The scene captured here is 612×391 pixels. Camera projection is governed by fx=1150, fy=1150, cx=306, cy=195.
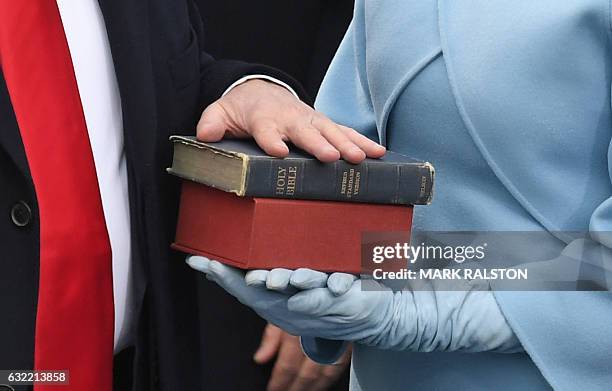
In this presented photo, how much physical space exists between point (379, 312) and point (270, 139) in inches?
11.1

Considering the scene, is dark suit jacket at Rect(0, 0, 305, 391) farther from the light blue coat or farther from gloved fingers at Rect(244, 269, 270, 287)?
the light blue coat

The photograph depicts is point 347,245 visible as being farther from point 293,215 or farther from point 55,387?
point 55,387

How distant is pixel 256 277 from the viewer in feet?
4.96

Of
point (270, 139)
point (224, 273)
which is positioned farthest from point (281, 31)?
point (224, 273)

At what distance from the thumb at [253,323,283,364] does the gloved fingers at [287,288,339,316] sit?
92 cm

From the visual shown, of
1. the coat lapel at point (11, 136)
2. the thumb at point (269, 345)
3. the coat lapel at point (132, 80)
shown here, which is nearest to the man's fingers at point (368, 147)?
the coat lapel at point (132, 80)

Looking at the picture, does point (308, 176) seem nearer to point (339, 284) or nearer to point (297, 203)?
point (297, 203)

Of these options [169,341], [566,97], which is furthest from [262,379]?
[566,97]

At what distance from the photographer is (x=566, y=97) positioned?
1.58 m

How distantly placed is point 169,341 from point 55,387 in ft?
0.69

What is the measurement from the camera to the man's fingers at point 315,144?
154cm

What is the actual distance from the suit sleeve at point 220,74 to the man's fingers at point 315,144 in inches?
11.0

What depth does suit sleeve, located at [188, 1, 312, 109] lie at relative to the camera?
1.87 meters

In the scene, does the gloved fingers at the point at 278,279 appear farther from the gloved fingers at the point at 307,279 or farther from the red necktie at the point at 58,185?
the red necktie at the point at 58,185
